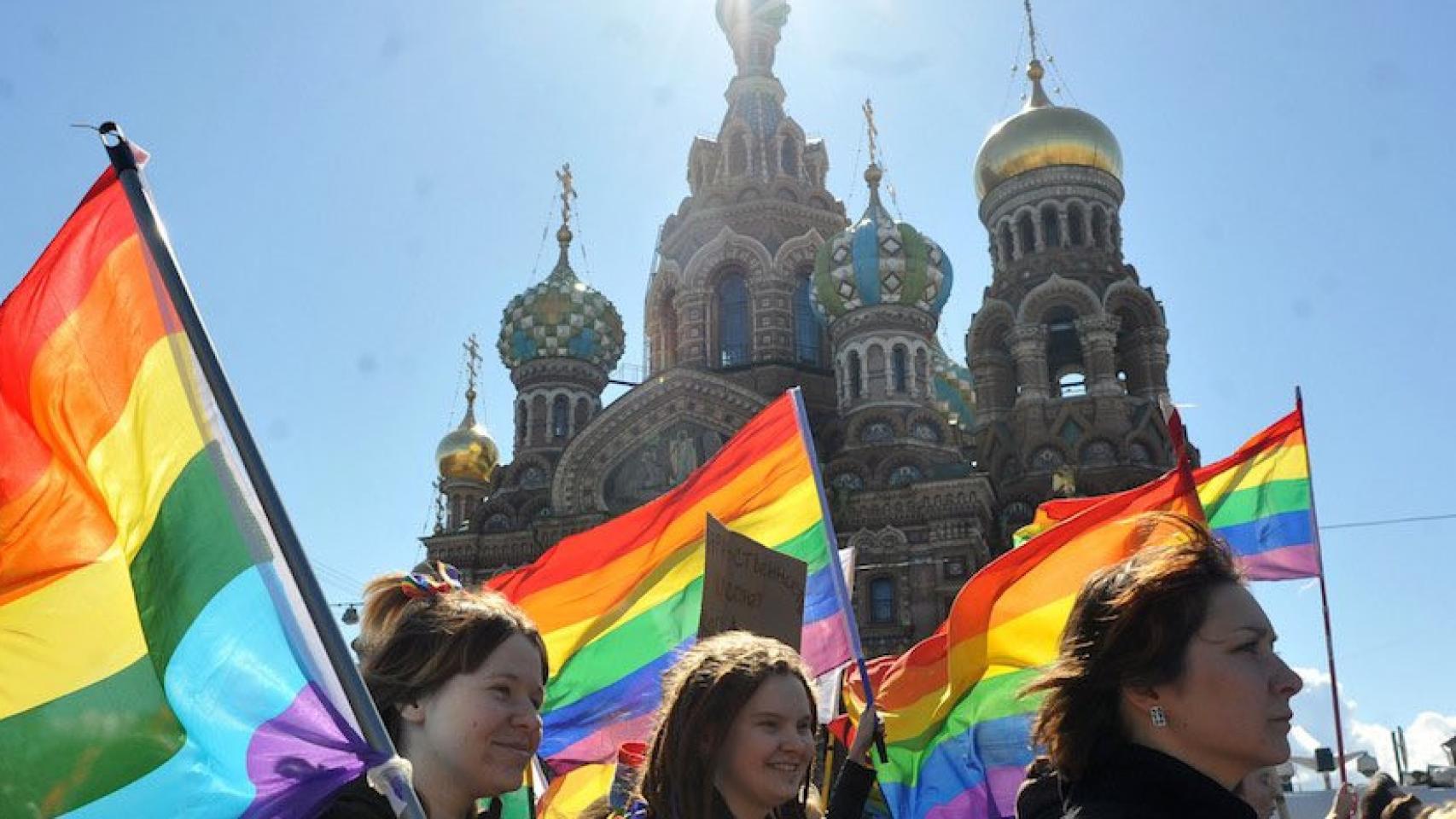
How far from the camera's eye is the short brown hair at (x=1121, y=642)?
2.19 meters

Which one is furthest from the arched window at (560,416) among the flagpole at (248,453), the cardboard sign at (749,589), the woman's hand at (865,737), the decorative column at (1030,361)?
the flagpole at (248,453)

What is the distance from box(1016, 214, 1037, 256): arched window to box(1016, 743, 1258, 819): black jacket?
80.2 ft

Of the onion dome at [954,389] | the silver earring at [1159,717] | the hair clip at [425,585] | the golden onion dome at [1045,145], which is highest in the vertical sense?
the golden onion dome at [1045,145]

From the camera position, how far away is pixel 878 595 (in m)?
21.8

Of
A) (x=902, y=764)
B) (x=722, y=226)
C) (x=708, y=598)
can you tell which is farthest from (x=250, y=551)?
(x=722, y=226)

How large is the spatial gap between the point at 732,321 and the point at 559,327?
398 centimetres

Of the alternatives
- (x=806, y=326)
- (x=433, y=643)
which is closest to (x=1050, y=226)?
(x=806, y=326)

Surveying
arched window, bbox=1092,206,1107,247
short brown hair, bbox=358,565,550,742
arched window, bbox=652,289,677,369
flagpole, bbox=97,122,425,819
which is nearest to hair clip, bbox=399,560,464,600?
short brown hair, bbox=358,565,550,742

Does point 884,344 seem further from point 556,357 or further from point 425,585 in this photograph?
point 425,585

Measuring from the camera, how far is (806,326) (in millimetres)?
28688

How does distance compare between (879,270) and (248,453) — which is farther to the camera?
(879,270)

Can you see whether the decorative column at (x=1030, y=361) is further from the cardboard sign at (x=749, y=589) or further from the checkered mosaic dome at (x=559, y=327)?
the cardboard sign at (x=749, y=589)

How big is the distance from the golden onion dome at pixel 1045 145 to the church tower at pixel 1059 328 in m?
0.03

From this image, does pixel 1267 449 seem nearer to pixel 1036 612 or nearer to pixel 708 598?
pixel 1036 612
